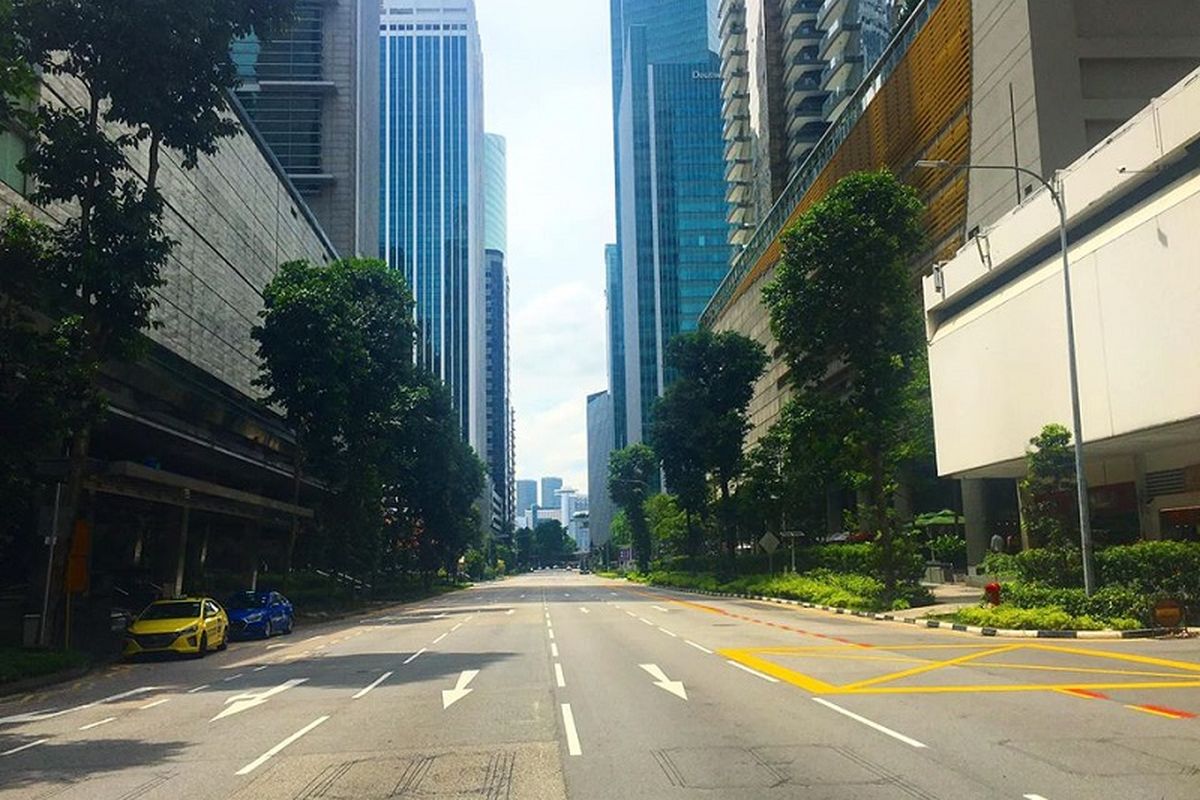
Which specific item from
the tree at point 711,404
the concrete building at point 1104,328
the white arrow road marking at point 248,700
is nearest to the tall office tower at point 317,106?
the tree at point 711,404

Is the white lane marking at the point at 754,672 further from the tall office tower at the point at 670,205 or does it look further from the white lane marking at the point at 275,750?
the tall office tower at the point at 670,205

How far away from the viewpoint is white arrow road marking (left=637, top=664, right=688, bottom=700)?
1468 cm

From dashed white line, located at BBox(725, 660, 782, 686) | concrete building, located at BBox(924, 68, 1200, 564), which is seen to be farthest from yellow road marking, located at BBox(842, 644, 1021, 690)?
concrete building, located at BBox(924, 68, 1200, 564)

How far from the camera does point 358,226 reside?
3664 inches

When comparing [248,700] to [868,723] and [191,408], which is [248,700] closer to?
[868,723]

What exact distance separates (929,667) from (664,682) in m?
4.86

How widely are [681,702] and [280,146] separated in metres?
84.9

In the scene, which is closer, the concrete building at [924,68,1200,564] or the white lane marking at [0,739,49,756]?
the white lane marking at [0,739,49,756]

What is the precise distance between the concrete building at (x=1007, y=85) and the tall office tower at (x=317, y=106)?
48487mm

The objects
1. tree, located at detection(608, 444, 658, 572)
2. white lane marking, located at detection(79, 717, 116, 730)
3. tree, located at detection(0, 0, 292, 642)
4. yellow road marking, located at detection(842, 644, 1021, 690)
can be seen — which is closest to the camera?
white lane marking, located at detection(79, 717, 116, 730)

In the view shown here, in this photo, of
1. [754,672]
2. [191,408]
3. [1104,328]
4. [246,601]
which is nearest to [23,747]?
[754,672]

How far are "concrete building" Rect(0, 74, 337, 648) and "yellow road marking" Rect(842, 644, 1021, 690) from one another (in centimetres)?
1974

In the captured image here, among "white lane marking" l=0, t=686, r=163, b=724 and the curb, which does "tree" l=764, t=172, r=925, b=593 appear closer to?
the curb

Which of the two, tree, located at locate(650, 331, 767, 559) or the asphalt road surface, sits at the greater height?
tree, located at locate(650, 331, 767, 559)
